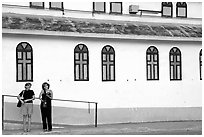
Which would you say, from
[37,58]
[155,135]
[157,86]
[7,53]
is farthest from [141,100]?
[7,53]

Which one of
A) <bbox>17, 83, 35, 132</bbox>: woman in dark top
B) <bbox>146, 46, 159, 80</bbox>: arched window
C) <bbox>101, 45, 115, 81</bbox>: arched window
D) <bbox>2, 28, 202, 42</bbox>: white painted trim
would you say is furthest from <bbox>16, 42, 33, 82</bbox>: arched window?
<bbox>146, 46, 159, 80</bbox>: arched window

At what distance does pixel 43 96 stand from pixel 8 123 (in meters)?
1.77

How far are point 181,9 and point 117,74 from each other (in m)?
4.95

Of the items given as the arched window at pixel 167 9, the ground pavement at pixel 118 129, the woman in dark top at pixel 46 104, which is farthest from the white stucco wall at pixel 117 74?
the arched window at pixel 167 9

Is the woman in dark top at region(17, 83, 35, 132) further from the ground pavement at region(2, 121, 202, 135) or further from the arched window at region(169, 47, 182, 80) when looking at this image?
the arched window at region(169, 47, 182, 80)

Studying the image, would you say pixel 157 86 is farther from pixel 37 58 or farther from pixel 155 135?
pixel 37 58

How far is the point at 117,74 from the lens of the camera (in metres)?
17.6

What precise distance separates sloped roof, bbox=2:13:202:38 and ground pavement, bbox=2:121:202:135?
12.1 ft

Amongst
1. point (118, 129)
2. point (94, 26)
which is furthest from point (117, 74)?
point (118, 129)

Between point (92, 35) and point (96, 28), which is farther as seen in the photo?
point (96, 28)

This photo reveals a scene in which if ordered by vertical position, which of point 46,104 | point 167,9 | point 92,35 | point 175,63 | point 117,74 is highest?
point 167,9

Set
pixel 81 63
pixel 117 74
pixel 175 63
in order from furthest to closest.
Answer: pixel 175 63 → pixel 117 74 → pixel 81 63

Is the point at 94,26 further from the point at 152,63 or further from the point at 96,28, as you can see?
the point at 152,63

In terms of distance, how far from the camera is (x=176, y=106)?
18.6 meters
